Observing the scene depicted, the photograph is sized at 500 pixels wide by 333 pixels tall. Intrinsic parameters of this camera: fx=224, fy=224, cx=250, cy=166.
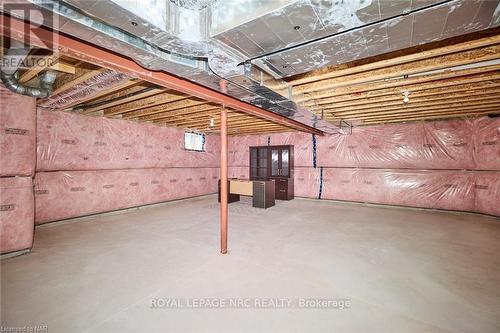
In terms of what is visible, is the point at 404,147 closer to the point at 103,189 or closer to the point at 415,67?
the point at 415,67

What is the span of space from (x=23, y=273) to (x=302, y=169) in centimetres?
699

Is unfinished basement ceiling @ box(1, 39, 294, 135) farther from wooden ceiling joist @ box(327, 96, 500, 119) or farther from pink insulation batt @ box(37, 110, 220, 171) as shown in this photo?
wooden ceiling joist @ box(327, 96, 500, 119)

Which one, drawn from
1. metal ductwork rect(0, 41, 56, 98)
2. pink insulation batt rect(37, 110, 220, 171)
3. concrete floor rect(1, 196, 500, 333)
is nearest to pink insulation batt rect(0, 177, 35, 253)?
concrete floor rect(1, 196, 500, 333)

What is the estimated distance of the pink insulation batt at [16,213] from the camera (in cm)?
291

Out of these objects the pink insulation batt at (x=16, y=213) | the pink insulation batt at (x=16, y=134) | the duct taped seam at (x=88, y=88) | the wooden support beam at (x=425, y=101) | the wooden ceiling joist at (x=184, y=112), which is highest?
the wooden ceiling joist at (x=184, y=112)

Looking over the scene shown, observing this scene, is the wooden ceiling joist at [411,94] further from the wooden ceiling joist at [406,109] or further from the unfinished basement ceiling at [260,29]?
the unfinished basement ceiling at [260,29]

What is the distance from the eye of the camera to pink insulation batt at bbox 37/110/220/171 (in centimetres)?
455

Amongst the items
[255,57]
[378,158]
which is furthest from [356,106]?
[255,57]

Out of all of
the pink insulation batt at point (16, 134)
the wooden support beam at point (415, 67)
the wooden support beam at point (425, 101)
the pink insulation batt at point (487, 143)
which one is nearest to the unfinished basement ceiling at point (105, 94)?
the pink insulation batt at point (16, 134)

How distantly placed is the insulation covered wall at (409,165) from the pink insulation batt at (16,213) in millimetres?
6771

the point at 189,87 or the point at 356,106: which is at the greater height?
the point at 356,106

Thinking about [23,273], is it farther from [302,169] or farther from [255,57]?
[302,169]

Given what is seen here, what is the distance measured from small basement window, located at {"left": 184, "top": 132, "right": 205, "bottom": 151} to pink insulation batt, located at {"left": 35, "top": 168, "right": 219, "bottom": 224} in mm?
803

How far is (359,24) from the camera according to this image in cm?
138
